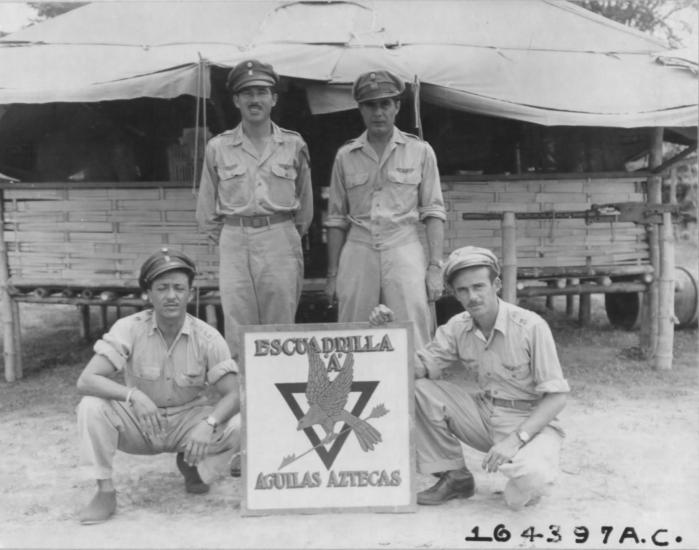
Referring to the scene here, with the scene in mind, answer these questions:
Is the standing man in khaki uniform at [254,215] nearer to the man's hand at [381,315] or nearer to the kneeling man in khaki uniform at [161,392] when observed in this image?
the kneeling man in khaki uniform at [161,392]

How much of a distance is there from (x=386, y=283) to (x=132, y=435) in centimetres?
160

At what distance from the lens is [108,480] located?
3.48m

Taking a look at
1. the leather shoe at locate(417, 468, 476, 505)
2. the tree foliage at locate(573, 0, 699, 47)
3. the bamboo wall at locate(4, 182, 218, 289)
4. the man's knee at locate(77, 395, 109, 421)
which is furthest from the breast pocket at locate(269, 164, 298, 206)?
the tree foliage at locate(573, 0, 699, 47)

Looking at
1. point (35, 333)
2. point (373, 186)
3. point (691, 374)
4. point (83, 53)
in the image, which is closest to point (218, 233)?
point (373, 186)

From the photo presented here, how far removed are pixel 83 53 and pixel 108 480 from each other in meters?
4.13

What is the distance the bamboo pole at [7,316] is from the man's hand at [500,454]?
491 centimetres

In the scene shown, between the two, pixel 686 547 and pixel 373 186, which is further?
pixel 373 186

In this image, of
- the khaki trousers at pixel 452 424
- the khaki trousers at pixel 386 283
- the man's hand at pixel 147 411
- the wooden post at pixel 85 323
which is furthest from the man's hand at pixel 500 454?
the wooden post at pixel 85 323

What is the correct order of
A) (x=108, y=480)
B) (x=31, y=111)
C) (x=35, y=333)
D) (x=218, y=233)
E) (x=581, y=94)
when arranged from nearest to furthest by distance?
(x=108, y=480) < (x=218, y=233) < (x=581, y=94) < (x=31, y=111) < (x=35, y=333)

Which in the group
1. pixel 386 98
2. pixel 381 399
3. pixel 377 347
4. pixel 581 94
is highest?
pixel 581 94

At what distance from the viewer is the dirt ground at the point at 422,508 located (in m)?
3.25

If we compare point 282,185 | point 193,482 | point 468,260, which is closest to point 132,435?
point 193,482

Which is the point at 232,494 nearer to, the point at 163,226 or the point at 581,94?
the point at 163,226

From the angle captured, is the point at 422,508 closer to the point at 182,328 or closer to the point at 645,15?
the point at 182,328
